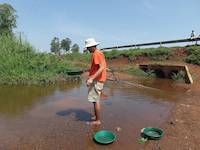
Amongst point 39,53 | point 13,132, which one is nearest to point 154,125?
point 13,132

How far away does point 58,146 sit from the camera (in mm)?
4637

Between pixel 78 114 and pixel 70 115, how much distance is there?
0.20 metres

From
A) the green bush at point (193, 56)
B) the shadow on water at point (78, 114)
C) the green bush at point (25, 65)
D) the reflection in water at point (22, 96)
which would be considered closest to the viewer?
the shadow on water at point (78, 114)

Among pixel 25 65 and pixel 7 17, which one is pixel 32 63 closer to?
pixel 25 65

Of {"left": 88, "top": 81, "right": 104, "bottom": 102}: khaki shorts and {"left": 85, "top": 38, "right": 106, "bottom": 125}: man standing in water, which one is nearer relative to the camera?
{"left": 85, "top": 38, "right": 106, "bottom": 125}: man standing in water

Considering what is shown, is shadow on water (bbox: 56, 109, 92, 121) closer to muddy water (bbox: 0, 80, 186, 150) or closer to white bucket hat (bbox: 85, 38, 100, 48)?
muddy water (bbox: 0, 80, 186, 150)

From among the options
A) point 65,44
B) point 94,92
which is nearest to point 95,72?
point 94,92

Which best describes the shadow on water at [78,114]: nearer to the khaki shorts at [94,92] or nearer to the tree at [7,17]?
the khaki shorts at [94,92]

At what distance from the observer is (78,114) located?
6.64 meters

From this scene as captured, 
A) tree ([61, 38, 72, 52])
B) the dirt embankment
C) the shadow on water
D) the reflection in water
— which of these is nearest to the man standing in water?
the shadow on water

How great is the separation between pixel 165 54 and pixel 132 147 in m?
12.6

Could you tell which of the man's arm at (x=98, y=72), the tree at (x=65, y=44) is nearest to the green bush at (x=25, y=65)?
the man's arm at (x=98, y=72)

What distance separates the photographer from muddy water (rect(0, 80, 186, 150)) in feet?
15.8

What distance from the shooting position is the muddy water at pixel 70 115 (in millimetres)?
4828
